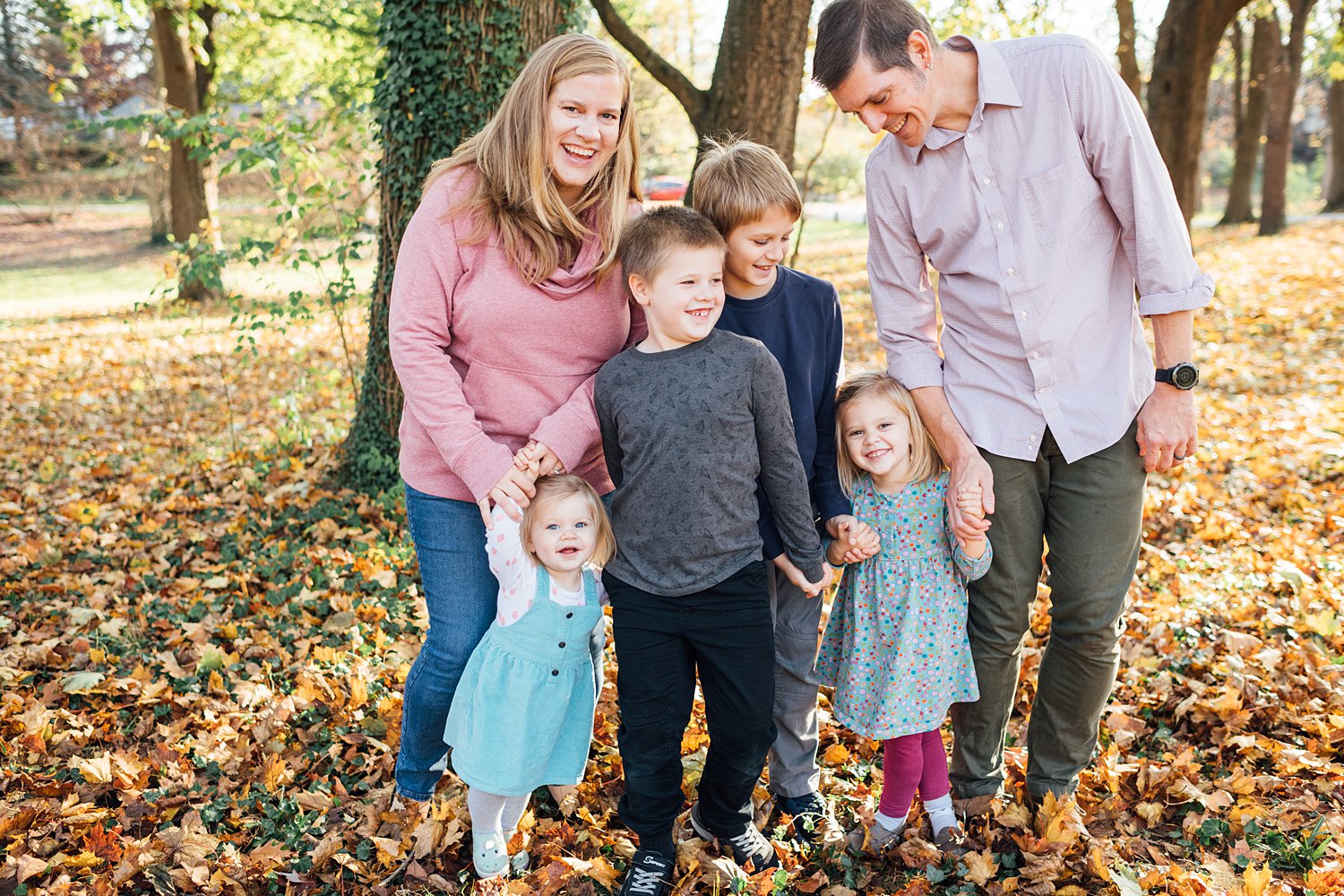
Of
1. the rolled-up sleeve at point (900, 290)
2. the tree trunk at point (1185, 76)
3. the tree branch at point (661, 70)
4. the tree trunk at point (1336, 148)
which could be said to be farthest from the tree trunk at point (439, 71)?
the tree trunk at point (1336, 148)

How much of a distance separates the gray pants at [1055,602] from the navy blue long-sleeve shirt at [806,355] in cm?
47

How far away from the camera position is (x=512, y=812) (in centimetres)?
280

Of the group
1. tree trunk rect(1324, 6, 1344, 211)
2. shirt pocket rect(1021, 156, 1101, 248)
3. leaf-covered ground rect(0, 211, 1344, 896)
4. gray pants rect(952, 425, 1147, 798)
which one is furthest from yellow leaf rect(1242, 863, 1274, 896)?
tree trunk rect(1324, 6, 1344, 211)

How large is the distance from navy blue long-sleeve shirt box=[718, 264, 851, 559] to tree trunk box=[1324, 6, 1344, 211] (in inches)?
918

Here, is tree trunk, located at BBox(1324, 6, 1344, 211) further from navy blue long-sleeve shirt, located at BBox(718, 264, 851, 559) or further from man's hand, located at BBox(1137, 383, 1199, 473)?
navy blue long-sleeve shirt, located at BBox(718, 264, 851, 559)

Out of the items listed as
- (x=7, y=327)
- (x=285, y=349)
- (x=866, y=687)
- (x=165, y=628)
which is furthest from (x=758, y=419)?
(x=7, y=327)

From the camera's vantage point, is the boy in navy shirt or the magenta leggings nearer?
the boy in navy shirt

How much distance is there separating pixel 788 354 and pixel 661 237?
52cm

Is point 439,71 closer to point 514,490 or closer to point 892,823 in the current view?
point 514,490

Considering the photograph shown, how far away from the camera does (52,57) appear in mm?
20250

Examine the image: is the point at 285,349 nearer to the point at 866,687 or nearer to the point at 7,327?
the point at 7,327

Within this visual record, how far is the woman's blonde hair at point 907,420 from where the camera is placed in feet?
9.08

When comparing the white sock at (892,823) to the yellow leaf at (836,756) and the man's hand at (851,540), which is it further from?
the man's hand at (851,540)

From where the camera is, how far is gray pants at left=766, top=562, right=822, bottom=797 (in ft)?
9.53
